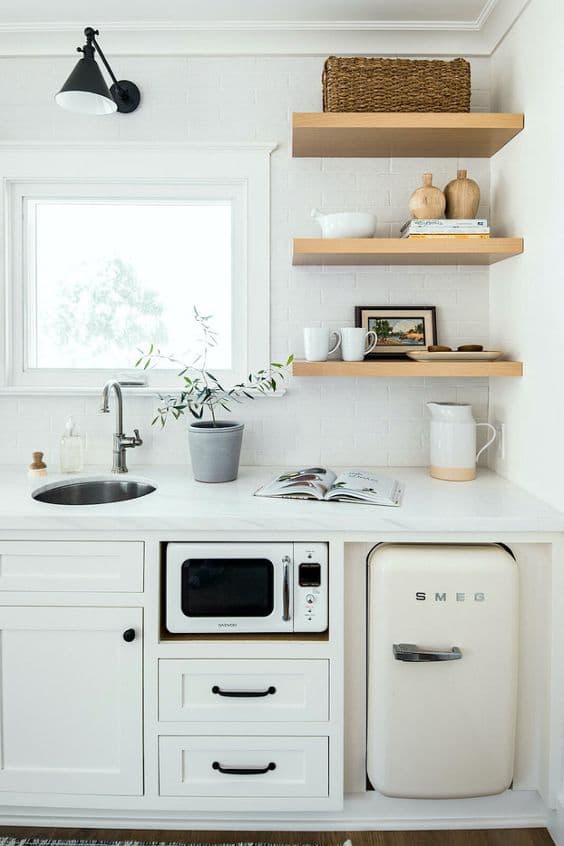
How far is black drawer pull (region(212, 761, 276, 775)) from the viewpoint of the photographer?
1.74 m

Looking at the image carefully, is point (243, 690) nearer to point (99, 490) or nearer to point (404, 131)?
point (99, 490)

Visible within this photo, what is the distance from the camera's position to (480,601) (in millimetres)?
1683

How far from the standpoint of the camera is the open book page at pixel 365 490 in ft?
6.02

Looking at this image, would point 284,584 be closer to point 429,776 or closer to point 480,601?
point 480,601

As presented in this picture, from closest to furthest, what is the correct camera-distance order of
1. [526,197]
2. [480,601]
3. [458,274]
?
[480,601] < [526,197] < [458,274]

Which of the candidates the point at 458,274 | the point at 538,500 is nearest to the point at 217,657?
the point at 538,500

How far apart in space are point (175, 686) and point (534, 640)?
105 cm

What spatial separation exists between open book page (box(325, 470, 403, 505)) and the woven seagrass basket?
127 centimetres

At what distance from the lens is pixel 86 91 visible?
1853mm

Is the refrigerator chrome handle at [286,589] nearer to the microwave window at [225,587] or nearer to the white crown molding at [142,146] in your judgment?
the microwave window at [225,587]

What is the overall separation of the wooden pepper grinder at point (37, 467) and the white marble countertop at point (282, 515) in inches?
9.4

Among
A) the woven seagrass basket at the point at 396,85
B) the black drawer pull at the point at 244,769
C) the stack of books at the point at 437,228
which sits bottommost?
the black drawer pull at the point at 244,769

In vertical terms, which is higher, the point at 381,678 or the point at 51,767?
the point at 381,678

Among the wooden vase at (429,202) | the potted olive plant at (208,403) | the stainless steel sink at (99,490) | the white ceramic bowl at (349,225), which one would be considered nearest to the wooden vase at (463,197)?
the wooden vase at (429,202)
